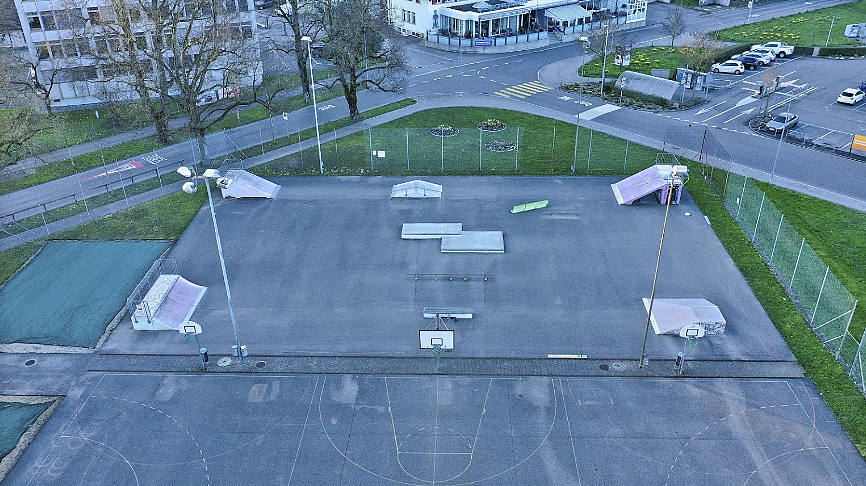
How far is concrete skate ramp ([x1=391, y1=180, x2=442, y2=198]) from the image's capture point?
42344mm

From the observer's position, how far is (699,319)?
2952 centimetres

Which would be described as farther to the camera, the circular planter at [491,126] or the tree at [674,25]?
the tree at [674,25]

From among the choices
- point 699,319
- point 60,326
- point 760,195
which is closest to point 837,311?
point 699,319

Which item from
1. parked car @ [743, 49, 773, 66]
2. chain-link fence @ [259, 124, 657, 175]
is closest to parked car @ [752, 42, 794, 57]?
parked car @ [743, 49, 773, 66]

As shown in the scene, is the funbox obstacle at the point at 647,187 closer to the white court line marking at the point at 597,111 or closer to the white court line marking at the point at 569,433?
the white court line marking at the point at 597,111

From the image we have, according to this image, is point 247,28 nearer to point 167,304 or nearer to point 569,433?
point 167,304

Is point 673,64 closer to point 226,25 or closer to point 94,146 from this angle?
point 226,25

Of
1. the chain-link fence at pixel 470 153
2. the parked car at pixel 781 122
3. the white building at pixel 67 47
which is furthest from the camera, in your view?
the white building at pixel 67 47

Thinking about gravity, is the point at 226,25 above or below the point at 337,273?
above

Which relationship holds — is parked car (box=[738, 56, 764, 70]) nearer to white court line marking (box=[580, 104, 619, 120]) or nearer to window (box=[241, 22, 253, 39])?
white court line marking (box=[580, 104, 619, 120])

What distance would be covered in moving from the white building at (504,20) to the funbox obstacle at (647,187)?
37340 millimetres

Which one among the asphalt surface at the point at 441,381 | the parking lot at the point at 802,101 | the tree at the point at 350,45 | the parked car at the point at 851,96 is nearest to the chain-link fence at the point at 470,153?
the tree at the point at 350,45

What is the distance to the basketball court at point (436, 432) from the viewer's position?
23125 millimetres

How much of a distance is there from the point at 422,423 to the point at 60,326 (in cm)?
1804
